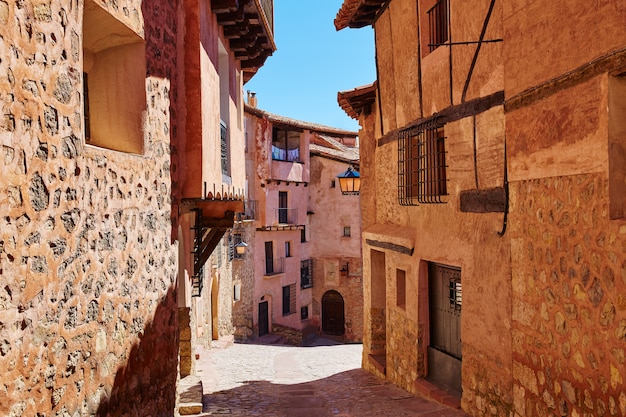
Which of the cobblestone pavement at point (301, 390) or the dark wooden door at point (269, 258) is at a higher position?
the dark wooden door at point (269, 258)

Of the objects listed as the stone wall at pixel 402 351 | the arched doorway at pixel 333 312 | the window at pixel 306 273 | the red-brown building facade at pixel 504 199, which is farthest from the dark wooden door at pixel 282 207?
the stone wall at pixel 402 351

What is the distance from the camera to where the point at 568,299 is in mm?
4609

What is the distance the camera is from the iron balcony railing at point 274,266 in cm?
2853

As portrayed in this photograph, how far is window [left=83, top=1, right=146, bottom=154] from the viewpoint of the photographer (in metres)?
4.91

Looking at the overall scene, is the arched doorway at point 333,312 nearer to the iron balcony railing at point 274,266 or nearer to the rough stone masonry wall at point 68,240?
the iron balcony railing at point 274,266

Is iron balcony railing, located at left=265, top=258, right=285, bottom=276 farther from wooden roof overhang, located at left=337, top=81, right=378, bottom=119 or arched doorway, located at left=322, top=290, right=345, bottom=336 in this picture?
wooden roof overhang, located at left=337, top=81, right=378, bottom=119

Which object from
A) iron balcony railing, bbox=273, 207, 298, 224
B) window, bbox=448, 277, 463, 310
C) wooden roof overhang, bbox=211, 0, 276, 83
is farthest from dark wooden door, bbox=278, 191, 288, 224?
window, bbox=448, 277, 463, 310

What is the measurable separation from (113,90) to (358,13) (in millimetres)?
6551

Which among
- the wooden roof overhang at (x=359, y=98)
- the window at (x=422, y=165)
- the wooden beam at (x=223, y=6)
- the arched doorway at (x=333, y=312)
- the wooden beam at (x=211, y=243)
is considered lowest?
the arched doorway at (x=333, y=312)

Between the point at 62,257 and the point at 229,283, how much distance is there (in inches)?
789

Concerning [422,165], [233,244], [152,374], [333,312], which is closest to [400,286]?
[422,165]

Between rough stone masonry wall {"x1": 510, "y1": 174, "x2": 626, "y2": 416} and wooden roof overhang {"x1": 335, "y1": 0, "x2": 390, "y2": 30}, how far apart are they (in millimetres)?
5517

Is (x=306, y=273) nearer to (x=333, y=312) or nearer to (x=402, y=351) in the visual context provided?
(x=333, y=312)

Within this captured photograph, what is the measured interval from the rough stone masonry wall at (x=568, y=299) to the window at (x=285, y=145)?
23498mm
